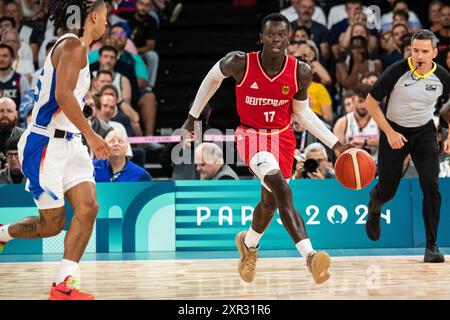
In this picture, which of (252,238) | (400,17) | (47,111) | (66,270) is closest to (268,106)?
(252,238)

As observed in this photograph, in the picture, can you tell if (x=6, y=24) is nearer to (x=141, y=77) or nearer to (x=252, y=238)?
(x=141, y=77)

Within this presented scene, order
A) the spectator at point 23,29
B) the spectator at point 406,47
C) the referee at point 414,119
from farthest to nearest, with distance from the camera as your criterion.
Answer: the spectator at point 23,29, the spectator at point 406,47, the referee at point 414,119

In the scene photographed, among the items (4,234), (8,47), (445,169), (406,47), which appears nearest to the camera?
(4,234)

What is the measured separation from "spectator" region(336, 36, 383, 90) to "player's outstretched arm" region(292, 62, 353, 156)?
5.14 meters

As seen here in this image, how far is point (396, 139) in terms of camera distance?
8000 mm

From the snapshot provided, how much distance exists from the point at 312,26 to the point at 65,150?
7.84 meters

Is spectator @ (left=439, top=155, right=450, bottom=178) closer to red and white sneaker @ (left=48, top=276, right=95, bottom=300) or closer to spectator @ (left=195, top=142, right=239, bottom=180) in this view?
spectator @ (left=195, top=142, right=239, bottom=180)

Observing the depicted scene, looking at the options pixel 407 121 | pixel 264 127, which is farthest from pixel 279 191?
pixel 407 121

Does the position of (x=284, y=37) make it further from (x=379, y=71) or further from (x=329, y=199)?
(x=379, y=71)

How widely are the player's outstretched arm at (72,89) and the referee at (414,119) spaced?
3.45m

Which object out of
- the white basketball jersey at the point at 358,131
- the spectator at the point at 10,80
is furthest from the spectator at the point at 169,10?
the white basketball jersey at the point at 358,131

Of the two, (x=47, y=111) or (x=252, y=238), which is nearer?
(x=47, y=111)

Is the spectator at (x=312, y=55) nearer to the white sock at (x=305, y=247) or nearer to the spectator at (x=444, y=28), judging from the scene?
the spectator at (x=444, y=28)

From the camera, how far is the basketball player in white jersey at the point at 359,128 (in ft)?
35.1
